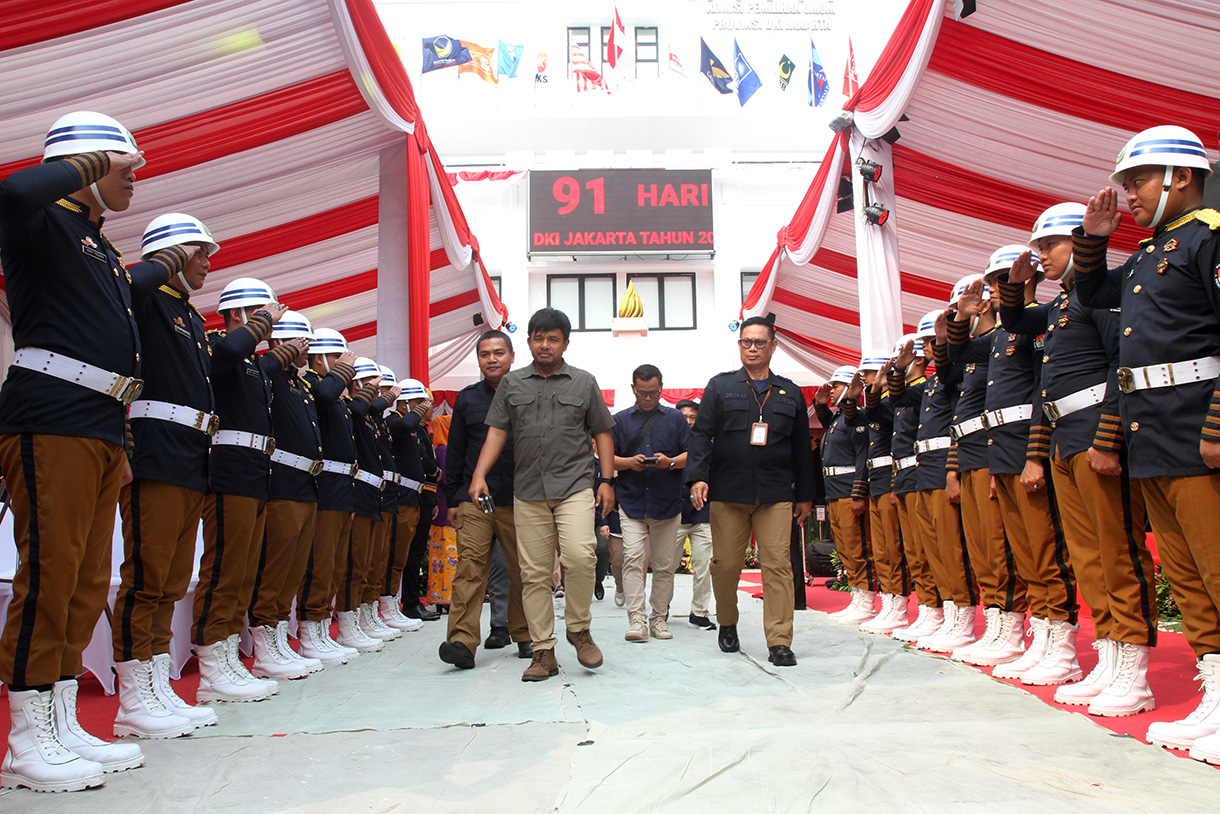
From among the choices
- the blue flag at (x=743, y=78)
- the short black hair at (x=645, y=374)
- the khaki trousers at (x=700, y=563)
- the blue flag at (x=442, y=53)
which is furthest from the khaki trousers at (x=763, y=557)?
the blue flag at (x=442, y=53)

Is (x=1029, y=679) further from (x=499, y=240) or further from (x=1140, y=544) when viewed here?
(x=499, y=240)

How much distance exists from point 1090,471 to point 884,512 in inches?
113

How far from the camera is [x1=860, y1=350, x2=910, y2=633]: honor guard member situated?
5.95 metres

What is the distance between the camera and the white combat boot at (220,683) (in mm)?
3664

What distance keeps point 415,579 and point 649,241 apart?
13.2m

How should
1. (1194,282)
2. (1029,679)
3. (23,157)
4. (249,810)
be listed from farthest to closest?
(23,157)
(1029,679)
(1194,282)
(249,810)

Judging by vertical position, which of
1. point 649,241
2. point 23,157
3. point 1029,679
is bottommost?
point 1029,679

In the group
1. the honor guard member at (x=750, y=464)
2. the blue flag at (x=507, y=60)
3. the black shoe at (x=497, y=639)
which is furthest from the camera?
the blue flag at (x=507, y=60)

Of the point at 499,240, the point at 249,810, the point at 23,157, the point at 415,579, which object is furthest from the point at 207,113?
the point at 499,240

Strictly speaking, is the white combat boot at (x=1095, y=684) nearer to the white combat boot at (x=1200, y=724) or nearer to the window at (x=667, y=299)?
the white combat boot at (x=1200, y=724)

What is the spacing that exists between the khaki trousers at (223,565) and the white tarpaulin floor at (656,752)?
353mm

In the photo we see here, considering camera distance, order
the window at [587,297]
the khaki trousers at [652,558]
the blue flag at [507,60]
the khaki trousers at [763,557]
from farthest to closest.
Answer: the blue flag at [507,60] < the window at [587,297] < the khaki trousers at [652,558] < the khaki trousers at [763,557]

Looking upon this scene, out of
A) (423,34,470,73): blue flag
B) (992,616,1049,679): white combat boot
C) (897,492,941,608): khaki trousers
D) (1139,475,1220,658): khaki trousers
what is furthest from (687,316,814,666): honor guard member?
(423,34,470,73): blue flag

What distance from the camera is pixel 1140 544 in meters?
3.20
